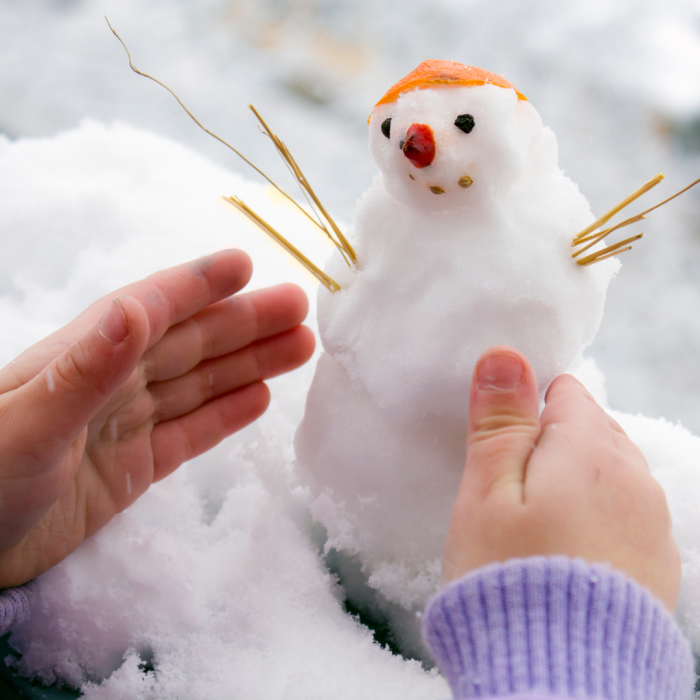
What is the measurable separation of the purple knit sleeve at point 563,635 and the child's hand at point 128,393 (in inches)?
13.7

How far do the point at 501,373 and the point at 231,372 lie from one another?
0.45 meters

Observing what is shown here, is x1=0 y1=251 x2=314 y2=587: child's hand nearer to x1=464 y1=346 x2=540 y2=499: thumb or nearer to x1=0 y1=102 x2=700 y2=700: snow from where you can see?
x1=0 y1=102 x2=700 y2=700: snow

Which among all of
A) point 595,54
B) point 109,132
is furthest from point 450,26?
point 109,132

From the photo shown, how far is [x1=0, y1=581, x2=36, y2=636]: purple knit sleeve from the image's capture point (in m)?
0.58

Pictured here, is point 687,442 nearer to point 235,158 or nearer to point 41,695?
point 41,695

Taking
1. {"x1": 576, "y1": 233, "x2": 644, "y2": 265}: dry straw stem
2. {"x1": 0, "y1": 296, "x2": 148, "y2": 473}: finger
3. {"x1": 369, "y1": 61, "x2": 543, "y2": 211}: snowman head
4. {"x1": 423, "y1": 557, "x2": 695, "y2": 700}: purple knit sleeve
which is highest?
{"x1": 369, "y1": 61, "x2": 543, "y2": 211}: snowman head

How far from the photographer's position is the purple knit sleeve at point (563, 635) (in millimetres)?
368

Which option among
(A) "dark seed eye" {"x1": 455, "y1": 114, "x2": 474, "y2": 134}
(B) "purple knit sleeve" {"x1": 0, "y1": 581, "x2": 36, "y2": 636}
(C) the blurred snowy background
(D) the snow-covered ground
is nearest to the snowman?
(A) "dark seed eye" {"x1": 455, "y1": 114, "x2": 474, "y2": 134}

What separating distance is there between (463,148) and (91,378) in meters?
0.37

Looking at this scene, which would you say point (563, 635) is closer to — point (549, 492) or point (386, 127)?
point (549, 492)

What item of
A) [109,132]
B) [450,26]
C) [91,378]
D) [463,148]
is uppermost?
[450,26]

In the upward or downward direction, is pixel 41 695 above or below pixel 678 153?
below

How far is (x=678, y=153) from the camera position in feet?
3.61

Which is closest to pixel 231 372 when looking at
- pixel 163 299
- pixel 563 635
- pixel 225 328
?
pixel 225 328
